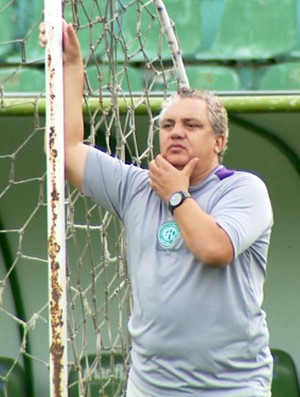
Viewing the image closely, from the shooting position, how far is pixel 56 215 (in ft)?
7.29

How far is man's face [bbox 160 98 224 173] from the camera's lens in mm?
2258

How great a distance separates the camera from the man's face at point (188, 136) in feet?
7.41

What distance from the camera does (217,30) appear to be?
14.8 ft

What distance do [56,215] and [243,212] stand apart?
39 cm

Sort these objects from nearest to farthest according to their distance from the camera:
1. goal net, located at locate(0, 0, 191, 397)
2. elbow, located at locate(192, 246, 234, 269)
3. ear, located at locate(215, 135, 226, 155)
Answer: elbow, located at locate(192, 246, 234, 269)
ear, located at locate(215, 135, 226, 155)
goal net, located at locate(0, 0, 191, 397)

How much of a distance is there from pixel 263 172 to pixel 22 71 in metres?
1.09

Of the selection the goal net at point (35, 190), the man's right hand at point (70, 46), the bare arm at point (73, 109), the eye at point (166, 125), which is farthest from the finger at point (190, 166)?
the goal net at point (35, 190)

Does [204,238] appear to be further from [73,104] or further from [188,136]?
[73,104]

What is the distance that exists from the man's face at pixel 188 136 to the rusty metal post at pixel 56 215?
0.23 meters

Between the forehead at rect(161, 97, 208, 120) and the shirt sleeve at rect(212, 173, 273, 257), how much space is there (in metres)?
0.16

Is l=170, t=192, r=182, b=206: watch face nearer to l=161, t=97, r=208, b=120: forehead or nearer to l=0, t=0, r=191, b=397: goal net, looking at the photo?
l=161, t=97, r=208, b=120: forehead

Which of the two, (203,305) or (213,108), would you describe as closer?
(203,305)

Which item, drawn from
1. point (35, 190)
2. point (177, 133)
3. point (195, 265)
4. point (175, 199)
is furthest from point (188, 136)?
point (35, 190)

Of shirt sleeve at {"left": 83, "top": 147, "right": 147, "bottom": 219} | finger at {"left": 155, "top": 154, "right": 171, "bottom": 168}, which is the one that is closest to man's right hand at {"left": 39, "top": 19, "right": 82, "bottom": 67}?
shirt sleeve at {"left": 83, "top": 147, "right": 147, "bottom": 219}
